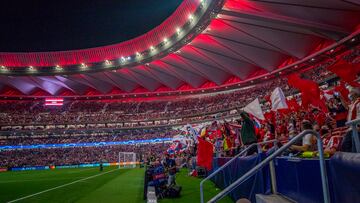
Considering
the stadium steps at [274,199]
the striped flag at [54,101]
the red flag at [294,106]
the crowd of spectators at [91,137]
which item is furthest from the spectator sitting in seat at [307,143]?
the striped flag at [54,101]

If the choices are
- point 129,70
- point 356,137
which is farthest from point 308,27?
point 129,70

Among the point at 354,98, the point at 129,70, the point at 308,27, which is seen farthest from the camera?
the point at 129,70

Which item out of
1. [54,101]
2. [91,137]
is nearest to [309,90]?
[91,137]

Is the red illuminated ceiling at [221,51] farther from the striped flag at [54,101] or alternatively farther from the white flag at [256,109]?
the white flag at [256,109]

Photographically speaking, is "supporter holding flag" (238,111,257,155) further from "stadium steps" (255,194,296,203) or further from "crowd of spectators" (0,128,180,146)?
"crowd of spectators" (0,128,180,146)

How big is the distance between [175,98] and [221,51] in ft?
86.3

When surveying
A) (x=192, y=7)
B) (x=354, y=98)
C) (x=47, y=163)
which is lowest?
(x=47, y=163)

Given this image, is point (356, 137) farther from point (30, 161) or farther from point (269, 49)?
point (30, 161)

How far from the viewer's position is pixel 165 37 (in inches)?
1468

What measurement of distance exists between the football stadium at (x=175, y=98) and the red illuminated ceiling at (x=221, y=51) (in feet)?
0.65

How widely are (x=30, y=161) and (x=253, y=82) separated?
44.7 meters

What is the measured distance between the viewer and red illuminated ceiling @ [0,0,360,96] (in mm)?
25984

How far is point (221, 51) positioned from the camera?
37.8 m

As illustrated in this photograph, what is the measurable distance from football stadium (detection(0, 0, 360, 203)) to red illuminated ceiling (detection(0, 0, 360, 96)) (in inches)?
7.7
